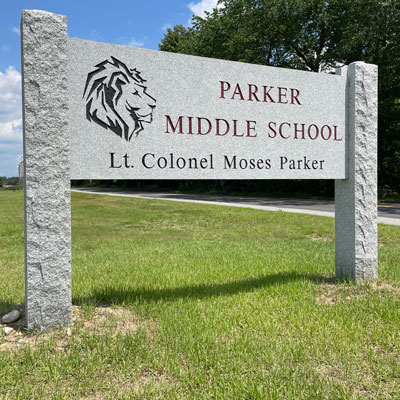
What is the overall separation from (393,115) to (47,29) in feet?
65.7

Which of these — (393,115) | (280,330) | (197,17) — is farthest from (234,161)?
(197,17)

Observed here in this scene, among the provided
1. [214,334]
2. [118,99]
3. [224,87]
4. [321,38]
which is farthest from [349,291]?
[321,38]

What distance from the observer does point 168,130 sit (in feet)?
12.6

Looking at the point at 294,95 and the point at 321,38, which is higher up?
the point at 321,38

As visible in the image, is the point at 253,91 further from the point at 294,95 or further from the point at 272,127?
the point at 294,95

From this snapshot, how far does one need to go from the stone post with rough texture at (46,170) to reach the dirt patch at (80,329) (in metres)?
0.10

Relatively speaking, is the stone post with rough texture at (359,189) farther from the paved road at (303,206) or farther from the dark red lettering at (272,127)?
the paved road at (303,206)

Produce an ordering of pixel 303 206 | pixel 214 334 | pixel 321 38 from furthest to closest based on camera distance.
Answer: pixel 321 38
pixel 303 206
pixel 214 334

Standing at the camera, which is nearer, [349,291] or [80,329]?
[80,329]

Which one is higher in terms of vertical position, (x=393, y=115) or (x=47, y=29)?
(x=393, y=115)

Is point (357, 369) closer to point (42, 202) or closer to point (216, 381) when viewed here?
point (216, 381)

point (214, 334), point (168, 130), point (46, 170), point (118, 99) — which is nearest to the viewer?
point (214, 334)

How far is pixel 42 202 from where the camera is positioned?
3.16 metres

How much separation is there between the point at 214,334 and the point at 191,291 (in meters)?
1.22
